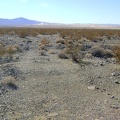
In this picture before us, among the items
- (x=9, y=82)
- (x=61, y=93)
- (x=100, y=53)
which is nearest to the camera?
(x=61, y=93)

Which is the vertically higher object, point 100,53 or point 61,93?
point 61,93

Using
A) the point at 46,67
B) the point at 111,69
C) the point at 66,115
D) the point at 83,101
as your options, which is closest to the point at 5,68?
the point at 46,67

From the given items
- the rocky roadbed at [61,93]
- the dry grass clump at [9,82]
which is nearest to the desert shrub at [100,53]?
the rocky roadbed at [61,93]

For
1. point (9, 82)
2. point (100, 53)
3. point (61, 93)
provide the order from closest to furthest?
point (61, 93)
point (9, 82)
point (100, 53)

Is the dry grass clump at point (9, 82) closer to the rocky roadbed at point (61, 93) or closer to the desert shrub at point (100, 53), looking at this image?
the rocky roadbed at point (61, 93)

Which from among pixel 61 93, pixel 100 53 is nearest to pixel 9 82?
pixel 61 93

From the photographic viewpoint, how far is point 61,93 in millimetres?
12070

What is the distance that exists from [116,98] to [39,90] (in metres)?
3.13

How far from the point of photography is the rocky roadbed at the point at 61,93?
9391mm

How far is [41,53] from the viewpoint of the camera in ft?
81.1

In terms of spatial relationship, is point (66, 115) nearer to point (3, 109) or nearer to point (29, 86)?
point (3, 109)

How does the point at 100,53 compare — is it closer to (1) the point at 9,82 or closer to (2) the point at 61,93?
(1) the point at 9,82

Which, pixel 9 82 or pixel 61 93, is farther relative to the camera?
pixel 9 82

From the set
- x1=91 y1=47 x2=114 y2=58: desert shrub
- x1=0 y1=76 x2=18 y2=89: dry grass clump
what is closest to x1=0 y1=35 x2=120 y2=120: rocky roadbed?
x1=0 y1=76 x2=18 y2=89: dry grass clump
